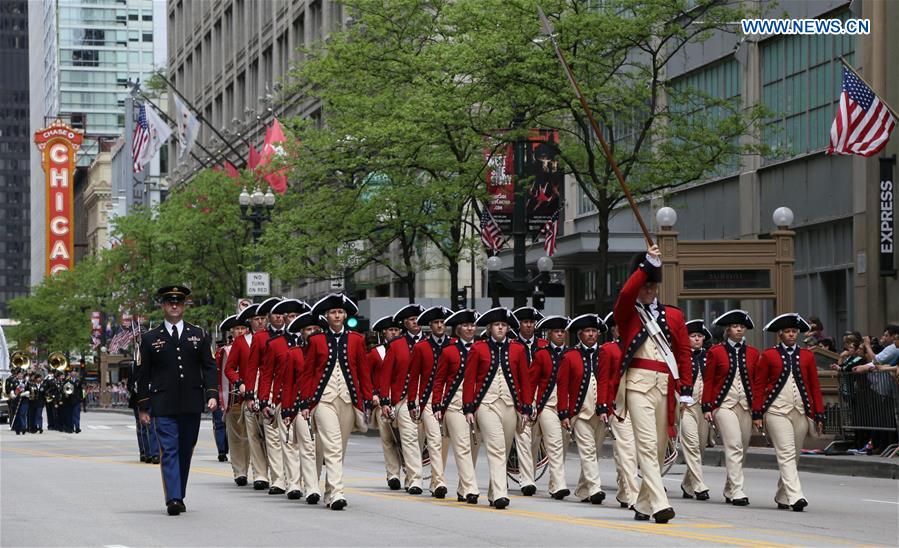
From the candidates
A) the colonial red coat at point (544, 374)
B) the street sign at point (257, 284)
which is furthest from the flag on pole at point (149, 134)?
the colonial red coat at point (544, 374)

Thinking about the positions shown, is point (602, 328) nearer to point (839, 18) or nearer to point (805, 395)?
point (805, 395)

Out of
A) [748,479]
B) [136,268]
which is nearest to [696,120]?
[748,479]

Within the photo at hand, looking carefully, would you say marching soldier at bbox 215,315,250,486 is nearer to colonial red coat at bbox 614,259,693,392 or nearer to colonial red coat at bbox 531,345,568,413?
colonial red coat at bbox 531,345,568,413

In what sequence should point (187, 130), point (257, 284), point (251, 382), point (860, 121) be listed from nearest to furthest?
point (251, 382) < point (860, 121) < point (257, 284) < point (187, 130)

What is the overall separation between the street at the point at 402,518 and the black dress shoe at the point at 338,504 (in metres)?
0.10

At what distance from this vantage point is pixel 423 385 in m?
17.8

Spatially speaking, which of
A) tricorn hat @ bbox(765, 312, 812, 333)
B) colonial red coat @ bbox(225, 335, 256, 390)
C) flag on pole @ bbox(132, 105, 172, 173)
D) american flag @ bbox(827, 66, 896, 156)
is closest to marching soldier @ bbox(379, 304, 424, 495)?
colonial red coat @ bbox(225, 335, 256, 390)

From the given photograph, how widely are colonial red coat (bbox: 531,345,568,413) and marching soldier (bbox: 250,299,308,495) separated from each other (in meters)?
2.65

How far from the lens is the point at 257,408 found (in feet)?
61.0

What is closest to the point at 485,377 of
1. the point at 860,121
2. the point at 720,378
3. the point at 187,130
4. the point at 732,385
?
the point at 720,378

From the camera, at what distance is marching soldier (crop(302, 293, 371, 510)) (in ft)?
53.8

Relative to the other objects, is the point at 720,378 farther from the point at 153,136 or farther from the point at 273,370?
the point at 153,136

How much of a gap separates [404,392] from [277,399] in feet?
4.84

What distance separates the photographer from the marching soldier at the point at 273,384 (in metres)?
17.7
